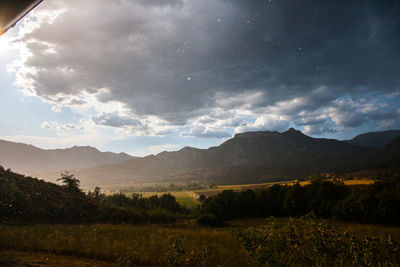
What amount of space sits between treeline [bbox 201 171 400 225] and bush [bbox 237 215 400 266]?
32352 millimetres

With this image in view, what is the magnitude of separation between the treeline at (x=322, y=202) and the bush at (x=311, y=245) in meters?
32.4

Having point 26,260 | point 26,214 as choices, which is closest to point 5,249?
point 26,260

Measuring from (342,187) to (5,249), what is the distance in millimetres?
70519

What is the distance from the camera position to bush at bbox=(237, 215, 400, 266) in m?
4.92

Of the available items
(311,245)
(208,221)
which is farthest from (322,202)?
(311,245)

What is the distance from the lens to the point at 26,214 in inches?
751

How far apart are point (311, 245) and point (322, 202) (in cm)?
5546

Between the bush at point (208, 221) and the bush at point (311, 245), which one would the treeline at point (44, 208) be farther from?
the bush at point (311, 245)

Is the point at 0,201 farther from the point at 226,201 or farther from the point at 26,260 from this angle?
the point at 226,201

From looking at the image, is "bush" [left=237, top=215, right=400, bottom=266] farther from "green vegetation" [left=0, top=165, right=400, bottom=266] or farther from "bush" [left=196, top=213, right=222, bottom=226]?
"bush" [left=196, top=213, right=222, bottom=226]

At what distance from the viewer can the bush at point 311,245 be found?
4.92 m

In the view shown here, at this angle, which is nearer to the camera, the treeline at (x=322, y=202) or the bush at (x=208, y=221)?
the bush at (x=208, y=221)

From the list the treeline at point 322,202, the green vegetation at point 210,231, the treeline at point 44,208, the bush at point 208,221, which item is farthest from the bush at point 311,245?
the bush at point 208,221

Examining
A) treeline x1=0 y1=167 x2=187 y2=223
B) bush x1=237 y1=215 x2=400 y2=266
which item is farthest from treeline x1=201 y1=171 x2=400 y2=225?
bush x1=237 y1=215 x2=400 y2=266
